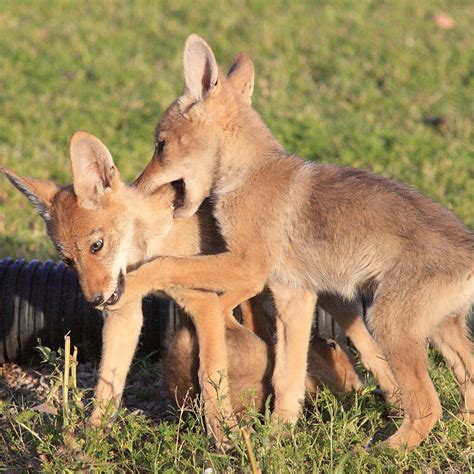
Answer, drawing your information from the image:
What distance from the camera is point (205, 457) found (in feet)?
14.6

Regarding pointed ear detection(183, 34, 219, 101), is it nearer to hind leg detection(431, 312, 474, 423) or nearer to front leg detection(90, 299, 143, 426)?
front leg detection(90, 299, 143, 426)

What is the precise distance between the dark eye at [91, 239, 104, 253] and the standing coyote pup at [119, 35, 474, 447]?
233mm

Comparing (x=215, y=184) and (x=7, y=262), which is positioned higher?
(x=215, y=184)

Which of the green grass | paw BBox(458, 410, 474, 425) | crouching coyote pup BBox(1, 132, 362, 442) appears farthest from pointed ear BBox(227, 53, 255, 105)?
paw BBox(458, 410, 474, 425)

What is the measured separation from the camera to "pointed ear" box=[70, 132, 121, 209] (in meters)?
5.07

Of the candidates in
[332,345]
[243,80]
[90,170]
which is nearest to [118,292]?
[90,170]

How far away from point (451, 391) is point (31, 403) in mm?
2369

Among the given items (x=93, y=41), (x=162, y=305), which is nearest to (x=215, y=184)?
(x=162, y=305)

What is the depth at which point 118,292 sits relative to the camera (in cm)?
505

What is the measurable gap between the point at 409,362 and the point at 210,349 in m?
1.02

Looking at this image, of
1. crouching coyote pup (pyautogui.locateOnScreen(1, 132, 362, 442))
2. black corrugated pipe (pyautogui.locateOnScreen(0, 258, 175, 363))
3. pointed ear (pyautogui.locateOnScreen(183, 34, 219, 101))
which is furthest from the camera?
black corrugated pipe (pyautogui.locateOnScreen(0, 258, 175, 363))

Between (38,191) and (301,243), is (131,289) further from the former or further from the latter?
(301,243)

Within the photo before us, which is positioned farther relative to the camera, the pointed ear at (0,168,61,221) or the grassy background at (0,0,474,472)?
the grassy background at (0,0,474,472)

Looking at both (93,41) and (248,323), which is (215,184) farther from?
(93,41)
